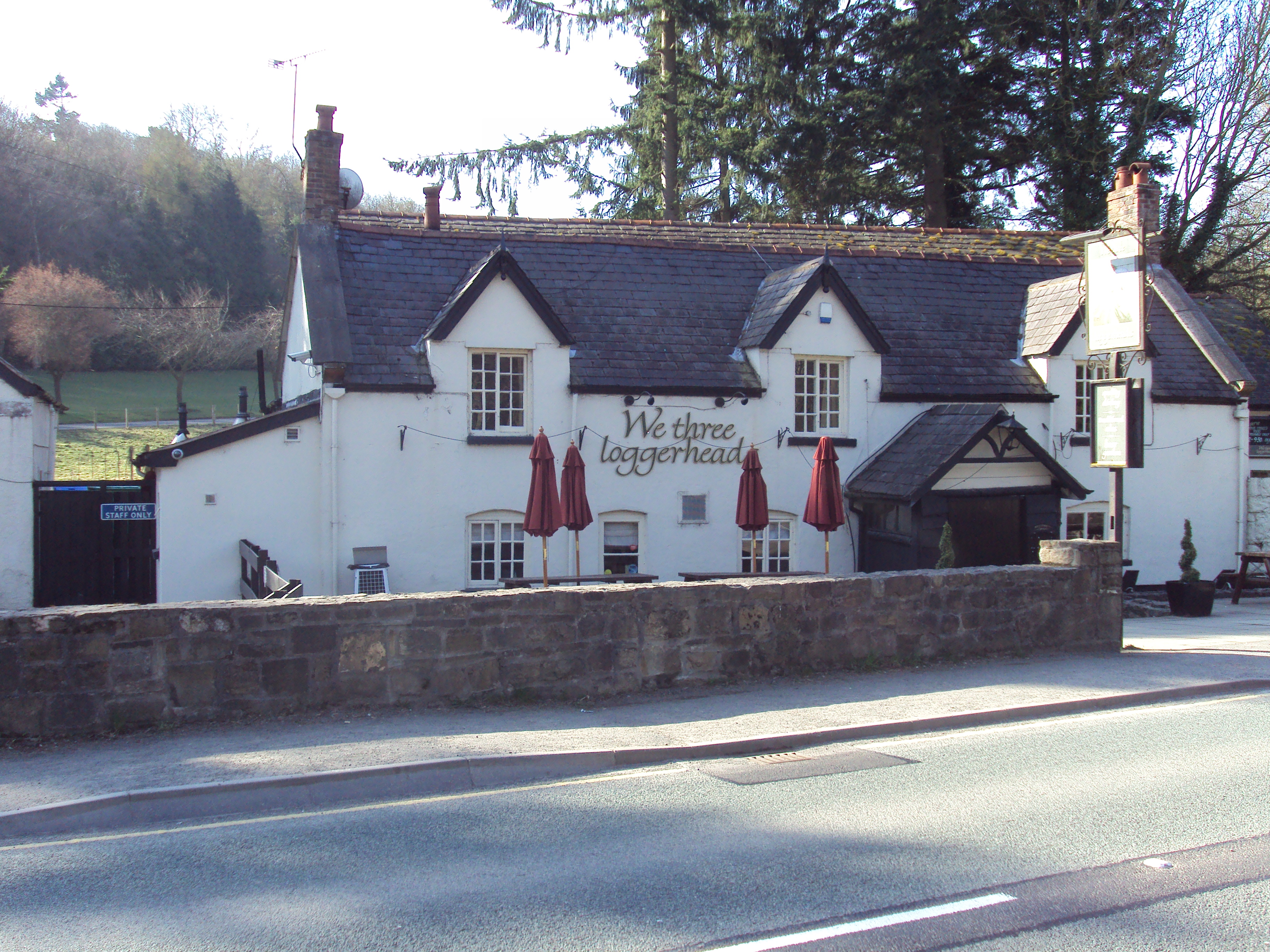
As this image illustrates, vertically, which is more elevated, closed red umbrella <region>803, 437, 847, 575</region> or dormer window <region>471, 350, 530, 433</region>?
dormer window <region>471, 350, 530, 433</region>

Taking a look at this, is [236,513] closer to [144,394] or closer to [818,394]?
[818,394]

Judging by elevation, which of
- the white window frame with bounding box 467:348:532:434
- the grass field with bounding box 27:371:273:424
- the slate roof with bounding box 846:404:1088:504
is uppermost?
the grass field with bounding box 27:371:273:424

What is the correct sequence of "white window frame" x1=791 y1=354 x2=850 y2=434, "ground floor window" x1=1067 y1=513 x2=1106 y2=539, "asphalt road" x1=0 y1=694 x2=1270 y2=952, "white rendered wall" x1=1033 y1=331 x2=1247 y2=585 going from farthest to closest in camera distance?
"ground floor window" x1=1067 y1=513 x2=1106 y2=539, "white rendered wall" x1=1033 y1=331 x2=1247 y2=585, "white window frame" x1=791 y1=354 x2=850 y2=434, "asphalt road" x1=0 y1=694 x2=1270 y2=952

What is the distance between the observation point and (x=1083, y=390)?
20.2 m

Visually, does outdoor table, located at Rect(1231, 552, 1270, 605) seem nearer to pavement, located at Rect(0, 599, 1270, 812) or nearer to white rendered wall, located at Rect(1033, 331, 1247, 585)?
white rendered wall, located at Rect(1033, 331, 1247, 585)

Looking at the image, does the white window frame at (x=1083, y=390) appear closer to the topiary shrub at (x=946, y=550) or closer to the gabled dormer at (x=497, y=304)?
the topiary shrub at (x=946, y=550)

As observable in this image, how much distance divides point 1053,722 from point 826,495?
5.75 m

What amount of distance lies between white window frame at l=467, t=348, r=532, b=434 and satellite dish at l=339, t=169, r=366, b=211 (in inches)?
319

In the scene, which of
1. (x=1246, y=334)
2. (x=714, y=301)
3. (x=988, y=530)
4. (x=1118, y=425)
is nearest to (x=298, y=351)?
(x=714, y=301)

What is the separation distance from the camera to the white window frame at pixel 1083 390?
65.7 feet

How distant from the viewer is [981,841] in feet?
19.9

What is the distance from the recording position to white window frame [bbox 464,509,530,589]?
1700 centimetres

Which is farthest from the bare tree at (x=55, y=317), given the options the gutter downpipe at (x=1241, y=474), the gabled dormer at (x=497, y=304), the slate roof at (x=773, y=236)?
the gutter downpipe at (x=1241, y=474)

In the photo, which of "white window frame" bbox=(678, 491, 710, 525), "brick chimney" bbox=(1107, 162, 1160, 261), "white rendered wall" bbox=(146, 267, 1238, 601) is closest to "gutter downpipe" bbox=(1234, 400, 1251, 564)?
"white rendered wall" bbox=(146, 267, 1238, 601)
